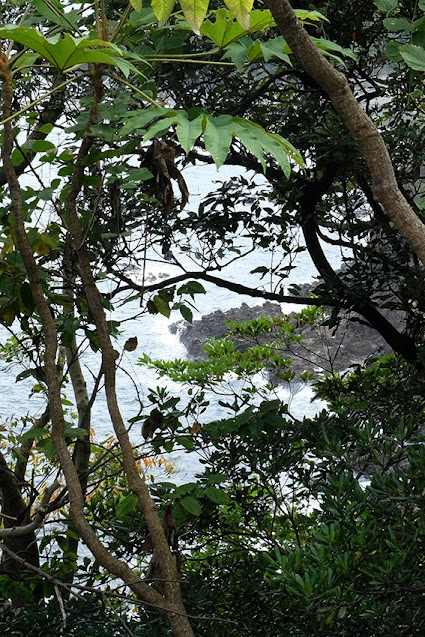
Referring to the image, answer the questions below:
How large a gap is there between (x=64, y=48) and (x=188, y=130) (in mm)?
178

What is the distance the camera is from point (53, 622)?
1491 millimetres

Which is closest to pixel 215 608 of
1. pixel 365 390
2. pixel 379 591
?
pixel 379 591

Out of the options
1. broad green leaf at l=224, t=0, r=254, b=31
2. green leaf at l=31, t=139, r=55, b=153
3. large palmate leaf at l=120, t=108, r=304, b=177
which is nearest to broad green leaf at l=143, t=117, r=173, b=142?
large palmate leaf at l=120, t=108, r=304, b=177

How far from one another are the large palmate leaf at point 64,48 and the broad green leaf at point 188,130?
0.25 feet

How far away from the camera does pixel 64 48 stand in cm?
83

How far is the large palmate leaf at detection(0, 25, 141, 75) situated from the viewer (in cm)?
80

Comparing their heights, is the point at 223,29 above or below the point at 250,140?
above

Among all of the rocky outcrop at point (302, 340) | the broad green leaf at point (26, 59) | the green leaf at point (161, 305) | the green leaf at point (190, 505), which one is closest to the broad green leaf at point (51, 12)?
the broad green leaf at point (26, 59)

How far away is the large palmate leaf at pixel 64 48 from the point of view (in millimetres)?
798

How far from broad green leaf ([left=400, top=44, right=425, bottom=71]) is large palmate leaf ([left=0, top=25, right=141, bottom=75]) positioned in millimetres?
308

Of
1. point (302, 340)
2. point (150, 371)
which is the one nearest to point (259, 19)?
point (302, 340)

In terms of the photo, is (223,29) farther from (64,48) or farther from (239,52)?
(64,48)

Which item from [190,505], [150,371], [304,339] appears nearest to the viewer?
[190,505]

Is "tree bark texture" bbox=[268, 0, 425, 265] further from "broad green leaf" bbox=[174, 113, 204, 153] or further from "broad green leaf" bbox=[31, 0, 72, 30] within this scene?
"broad green leaf" bbox=[31, 0, 72, 30]
